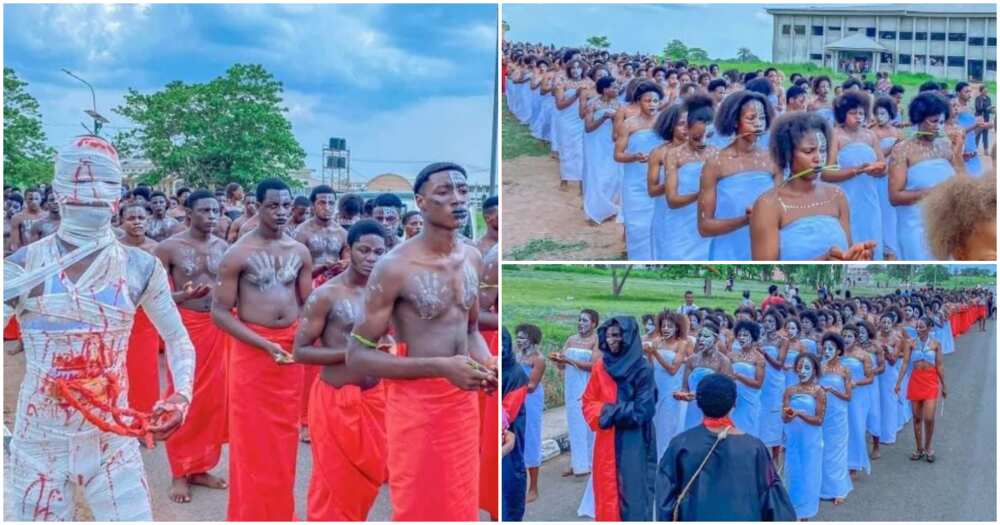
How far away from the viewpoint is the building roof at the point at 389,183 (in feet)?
13.9

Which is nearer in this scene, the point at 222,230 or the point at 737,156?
the point at 737,156

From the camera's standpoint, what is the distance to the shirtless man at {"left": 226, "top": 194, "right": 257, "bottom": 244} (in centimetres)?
440

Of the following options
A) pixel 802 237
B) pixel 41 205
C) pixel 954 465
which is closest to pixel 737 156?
pixel 802 237

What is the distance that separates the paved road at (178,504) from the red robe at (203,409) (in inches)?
4.6

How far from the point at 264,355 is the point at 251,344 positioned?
0.07 metres

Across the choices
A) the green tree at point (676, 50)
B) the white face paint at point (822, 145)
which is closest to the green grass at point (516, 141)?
the green tree at point (676, 50)

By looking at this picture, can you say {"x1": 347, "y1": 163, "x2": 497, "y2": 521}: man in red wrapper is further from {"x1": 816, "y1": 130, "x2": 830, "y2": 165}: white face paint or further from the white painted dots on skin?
{"x1": 816, "y1": 130, "x2": 830, "y2": 165}: white face paint

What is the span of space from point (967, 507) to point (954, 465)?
18 centimetres

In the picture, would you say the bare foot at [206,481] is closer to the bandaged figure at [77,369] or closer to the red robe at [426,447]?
the bandaged figure at [77,369]

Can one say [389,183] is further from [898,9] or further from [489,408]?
[898,9]

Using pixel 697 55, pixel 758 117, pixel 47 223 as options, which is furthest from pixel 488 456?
pixel 47 223

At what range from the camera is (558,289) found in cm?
417

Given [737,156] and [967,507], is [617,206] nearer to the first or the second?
[737,156]

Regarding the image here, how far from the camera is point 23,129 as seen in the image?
4066 mm
